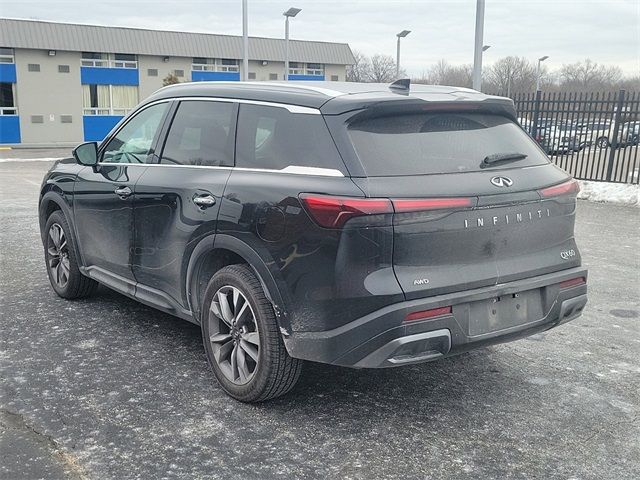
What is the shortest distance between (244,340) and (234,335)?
3.5 inches

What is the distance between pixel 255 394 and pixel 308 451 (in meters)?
0.51

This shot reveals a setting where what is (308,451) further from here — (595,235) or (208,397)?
(595,235)

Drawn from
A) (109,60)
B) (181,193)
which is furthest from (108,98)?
(181,193)

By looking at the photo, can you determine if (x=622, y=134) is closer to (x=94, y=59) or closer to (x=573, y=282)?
(x=573, y=282)

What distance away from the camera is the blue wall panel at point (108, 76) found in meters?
36.7

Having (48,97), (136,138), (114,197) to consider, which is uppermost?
(48,97)

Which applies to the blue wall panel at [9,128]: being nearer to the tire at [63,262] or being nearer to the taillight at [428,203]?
the tire at [63,262]

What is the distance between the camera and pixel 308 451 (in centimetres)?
318

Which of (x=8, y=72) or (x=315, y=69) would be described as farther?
(x=315, y=69)

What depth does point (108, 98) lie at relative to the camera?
37969mm

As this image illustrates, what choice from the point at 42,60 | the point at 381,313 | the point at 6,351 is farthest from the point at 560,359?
the point at 42,60

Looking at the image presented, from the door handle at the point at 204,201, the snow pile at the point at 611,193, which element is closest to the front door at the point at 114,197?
the door handle at the point at 204,201

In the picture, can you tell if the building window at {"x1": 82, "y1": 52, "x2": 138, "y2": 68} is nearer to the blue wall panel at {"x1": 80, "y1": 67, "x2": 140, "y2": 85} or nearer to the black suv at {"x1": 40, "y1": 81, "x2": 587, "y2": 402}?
the blue wall panel at {"x1": 80, "y1": 67, "x2": 140, "y2": 85}

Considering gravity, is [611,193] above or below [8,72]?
below
